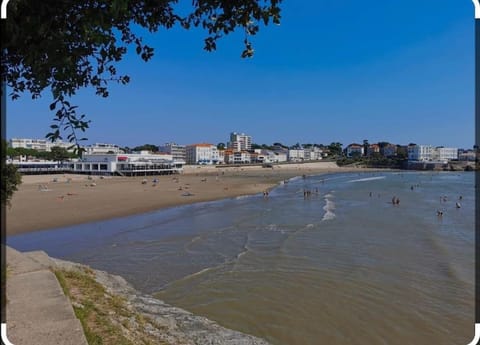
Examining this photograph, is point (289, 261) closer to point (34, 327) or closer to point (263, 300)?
point (263, 300)

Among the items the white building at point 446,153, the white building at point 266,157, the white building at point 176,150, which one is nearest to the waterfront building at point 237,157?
the white building at point 266,157

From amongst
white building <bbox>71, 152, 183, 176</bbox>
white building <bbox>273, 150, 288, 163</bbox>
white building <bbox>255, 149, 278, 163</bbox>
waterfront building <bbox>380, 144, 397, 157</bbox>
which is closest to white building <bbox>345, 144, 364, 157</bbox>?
waterfront building <bbox>380, 144, 397, 157</bbox>

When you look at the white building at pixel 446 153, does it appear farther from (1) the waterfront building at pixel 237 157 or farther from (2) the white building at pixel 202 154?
(2) the white building at pixel 202 154

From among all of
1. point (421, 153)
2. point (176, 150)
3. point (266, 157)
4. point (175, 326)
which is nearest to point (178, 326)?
point (175, 326)

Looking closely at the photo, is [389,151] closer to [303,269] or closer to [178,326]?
[303,269]

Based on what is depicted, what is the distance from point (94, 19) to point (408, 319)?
8952 mm

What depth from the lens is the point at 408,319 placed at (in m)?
8.25

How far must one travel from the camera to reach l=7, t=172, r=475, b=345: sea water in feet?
26.1

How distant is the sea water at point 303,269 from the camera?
796 cm

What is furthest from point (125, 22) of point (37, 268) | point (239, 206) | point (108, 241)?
point (239, 206)

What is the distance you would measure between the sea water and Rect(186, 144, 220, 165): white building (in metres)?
122

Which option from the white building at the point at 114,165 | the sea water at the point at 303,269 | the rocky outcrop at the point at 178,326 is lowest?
the sea water at the point at 303,269

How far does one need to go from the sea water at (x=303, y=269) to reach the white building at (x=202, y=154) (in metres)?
122

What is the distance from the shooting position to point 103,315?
6031 millimetres
